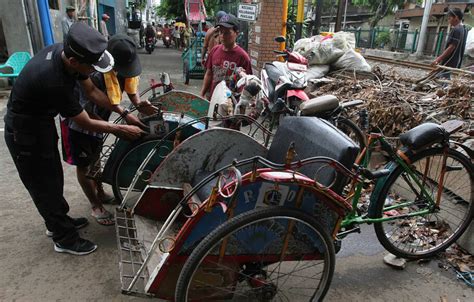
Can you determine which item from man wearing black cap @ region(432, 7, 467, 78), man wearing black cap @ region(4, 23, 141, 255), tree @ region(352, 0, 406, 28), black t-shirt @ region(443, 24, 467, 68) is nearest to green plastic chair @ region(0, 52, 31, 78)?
man wearing black cap @ region(4, 23, 141, 255)

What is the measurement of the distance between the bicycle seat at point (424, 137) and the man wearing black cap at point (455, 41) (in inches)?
164

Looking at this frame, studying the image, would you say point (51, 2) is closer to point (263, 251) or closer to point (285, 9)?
point (285, 9)

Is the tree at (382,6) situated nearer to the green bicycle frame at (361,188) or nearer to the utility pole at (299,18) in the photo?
the utility pole at (299,18)

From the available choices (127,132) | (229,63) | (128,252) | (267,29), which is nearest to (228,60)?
(229,63)

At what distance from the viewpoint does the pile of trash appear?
618 centimetres

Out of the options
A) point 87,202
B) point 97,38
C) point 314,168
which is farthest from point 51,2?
point 314,168

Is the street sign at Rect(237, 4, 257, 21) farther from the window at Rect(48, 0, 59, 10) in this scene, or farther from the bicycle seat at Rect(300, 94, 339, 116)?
the window at Rect(48, 0, 59, 10)

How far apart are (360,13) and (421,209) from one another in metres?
39.8

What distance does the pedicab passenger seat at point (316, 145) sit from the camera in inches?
81.4

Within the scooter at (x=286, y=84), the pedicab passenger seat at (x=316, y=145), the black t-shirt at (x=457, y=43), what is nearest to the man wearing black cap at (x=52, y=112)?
the pedicab passenger seat at (x=316, y=145)

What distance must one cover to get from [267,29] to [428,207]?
5.89 metres

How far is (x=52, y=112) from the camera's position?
241cm

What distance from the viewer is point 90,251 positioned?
2783 millimetres

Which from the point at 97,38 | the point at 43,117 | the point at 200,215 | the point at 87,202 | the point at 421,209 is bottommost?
the point at 87,202
